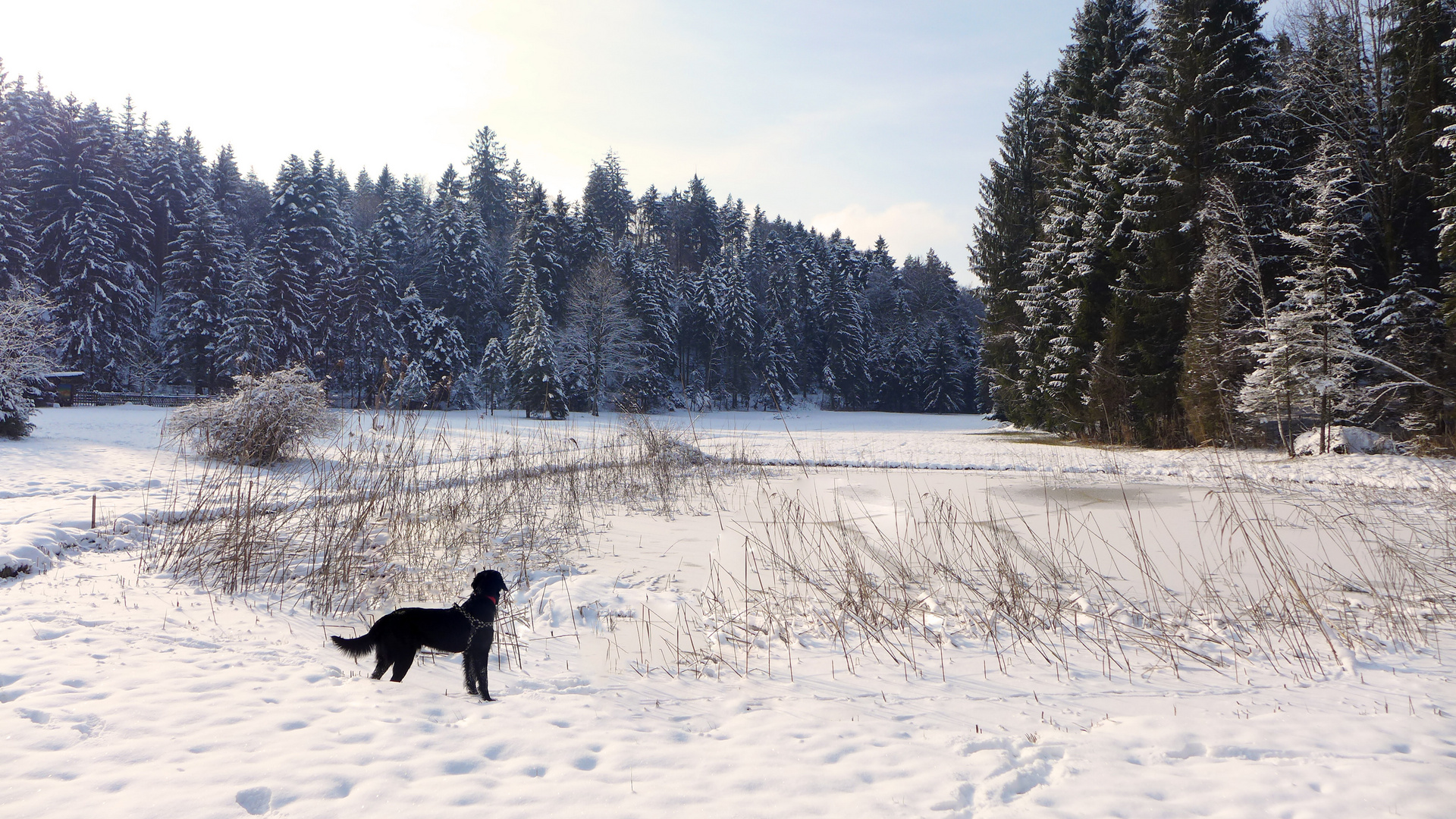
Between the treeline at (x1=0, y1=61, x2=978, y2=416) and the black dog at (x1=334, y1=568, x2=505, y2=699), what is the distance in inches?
805

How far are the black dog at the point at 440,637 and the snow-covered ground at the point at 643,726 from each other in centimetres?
14

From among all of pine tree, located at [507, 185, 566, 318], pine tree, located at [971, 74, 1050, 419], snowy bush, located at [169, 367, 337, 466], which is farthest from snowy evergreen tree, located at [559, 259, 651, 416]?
snowy bush, located at [169, 367, 337, 466]

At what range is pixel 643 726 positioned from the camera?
10.8ft

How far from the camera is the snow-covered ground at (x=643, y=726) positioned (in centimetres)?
257

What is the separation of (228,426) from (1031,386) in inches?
884

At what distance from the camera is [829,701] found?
362cm

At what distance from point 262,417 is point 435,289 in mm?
35409

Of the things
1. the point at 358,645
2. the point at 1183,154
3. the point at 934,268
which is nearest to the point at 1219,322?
the point at 1183,154

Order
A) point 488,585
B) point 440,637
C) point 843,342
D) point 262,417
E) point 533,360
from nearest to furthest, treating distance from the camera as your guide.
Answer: point 440,637 < point 488,585 < point 262,417 < point 533,360 < point 843,342

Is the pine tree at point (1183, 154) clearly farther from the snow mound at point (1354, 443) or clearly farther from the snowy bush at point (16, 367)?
the snowy bush at point (16, 367)

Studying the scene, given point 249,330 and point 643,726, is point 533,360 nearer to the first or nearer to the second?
point 249,330

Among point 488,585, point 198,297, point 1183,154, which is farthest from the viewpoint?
point 198,297

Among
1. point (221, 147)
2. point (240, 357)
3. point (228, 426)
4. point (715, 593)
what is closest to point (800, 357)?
point (240, 357)

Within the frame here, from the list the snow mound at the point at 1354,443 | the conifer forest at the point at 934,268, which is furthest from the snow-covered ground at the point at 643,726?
the snow mound at the point at 1354,443
